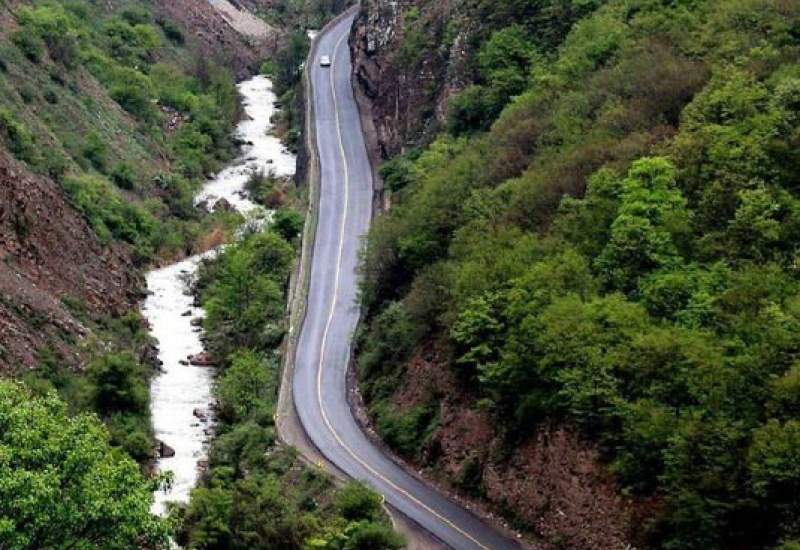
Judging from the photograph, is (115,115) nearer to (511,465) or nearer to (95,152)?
(95,152)

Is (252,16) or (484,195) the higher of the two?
(484,195)

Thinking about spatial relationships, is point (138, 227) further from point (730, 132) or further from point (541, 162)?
point (730, 132)

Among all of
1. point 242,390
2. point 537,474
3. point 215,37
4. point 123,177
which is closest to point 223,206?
point 123,177

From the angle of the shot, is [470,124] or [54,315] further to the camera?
[470,124]

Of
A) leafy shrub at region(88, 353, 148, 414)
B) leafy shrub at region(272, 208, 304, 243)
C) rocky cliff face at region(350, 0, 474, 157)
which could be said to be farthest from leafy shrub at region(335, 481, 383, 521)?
rocky cliff face at region(350, 0, 474, 157)

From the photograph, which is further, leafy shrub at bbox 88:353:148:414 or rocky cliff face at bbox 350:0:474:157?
rocky cliff face at bbox 350:0:474:157

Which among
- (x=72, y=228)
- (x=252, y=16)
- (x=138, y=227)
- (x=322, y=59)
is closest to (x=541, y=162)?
(x=72, y=228)

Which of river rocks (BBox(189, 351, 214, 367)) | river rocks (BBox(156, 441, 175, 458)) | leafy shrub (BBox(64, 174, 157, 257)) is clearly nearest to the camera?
river rocks (BBox(156, 441, 175, 458))

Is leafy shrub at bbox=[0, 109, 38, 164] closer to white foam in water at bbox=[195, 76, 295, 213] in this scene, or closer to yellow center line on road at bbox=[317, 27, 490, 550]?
yellow center line on road at bbox=[317, 27, 490, 550]
